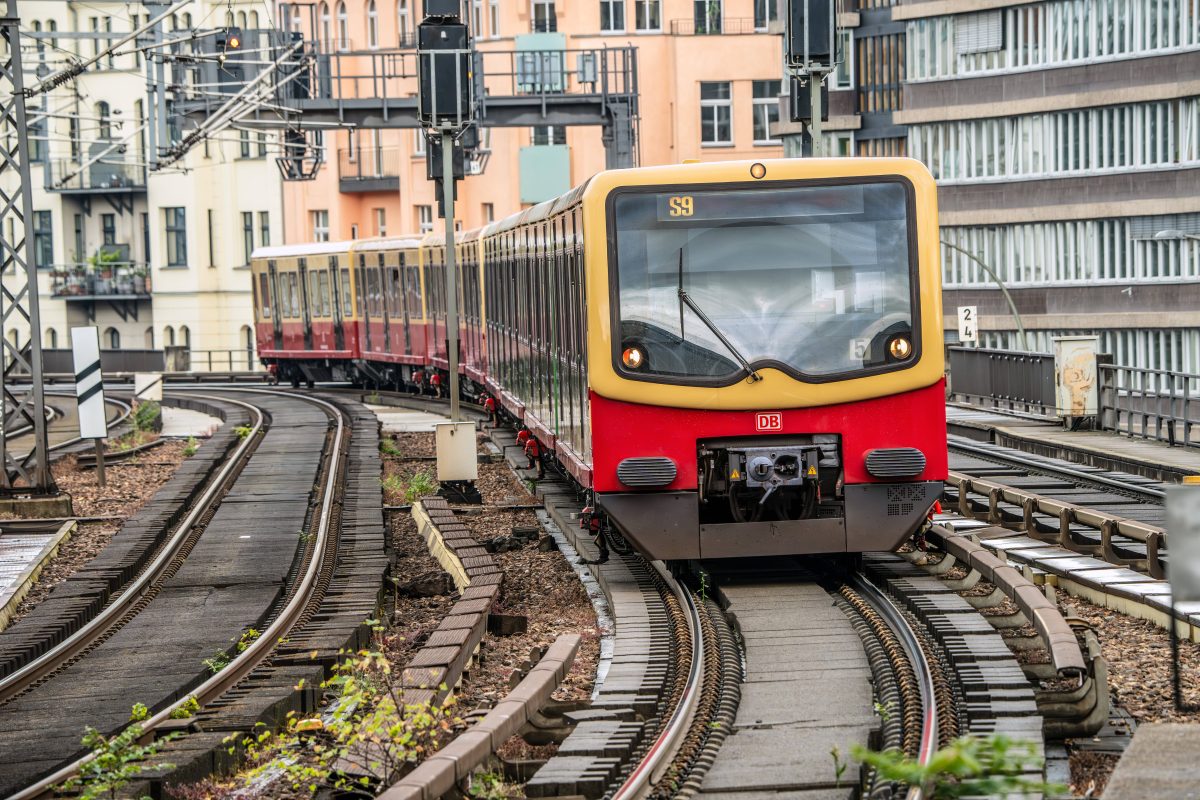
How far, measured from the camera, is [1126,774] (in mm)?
7605

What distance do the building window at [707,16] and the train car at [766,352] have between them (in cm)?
5200

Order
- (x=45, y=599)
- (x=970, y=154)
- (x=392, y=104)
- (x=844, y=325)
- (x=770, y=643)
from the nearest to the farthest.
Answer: (x=770, y=643) < (x=844, y=325) < (x=45, y=599) < (x=392, y=104) < (x=970, y=154)

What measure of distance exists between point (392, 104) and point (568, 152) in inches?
950

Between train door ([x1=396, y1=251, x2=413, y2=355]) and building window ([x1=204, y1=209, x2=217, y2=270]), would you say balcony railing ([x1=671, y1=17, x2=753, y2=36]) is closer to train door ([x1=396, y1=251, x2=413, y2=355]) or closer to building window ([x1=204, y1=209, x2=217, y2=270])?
building window ([x1=204, y1=209, x2=217, y2=270])

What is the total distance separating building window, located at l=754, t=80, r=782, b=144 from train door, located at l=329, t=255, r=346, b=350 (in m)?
22.8

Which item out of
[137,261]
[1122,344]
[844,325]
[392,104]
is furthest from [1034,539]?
[137,261]

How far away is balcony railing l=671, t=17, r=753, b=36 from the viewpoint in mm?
64375

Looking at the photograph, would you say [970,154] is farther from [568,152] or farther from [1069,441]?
[1069,441]

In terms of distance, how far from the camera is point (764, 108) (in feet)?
214

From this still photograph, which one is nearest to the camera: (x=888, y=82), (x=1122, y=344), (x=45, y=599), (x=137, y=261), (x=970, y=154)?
(x=45, y=599)

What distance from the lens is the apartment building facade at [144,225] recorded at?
72500 mm

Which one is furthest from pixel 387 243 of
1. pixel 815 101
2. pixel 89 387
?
pixel 815 101

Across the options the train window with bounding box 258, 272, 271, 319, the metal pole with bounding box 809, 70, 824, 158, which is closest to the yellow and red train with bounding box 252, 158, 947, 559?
the metal pole with bounding box 809, 70, 824, 158

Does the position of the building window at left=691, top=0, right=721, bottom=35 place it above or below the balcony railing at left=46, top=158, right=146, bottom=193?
above
